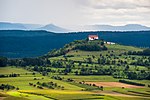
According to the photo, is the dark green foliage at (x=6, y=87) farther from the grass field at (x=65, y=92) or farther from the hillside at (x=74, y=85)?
the grass field at (x=65, y=92)

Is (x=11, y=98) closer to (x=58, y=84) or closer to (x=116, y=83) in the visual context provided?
(x=58, y=84)

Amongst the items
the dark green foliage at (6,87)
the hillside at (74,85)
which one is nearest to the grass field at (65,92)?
the hillside at (74,85)

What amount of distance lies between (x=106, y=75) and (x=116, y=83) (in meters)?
25.5

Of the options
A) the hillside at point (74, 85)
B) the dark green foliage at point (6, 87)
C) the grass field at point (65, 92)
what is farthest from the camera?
the dark green foliage at point (6, 87)

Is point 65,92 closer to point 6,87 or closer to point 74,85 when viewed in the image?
point 74,85

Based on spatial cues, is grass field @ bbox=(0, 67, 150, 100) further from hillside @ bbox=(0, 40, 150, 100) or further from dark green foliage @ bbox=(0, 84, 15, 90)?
dark green foliage @ bbox=(0, 84, 15, 90)

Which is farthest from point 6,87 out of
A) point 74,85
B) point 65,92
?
point 74,85

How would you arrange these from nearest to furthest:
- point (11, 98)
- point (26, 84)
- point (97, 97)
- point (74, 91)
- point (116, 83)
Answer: point (11, 98), point (97, 97), point (74, 91), point (26, 84), point (116, 83)

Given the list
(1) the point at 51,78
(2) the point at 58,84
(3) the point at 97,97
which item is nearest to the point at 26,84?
(2) the point at 58,84

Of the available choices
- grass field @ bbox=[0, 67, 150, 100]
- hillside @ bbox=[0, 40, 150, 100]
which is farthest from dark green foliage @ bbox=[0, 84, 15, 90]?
grass field @ bbox=[0, 67, 150, 100]

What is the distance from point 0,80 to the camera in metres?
166

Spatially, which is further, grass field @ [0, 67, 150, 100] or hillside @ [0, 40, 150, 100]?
hillside @ [0, 40, 150, 100]

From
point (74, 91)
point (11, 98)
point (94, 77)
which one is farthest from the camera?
point (94, 77)

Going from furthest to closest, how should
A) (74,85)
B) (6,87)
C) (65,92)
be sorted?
(74,85) < (6,87) < (65,92)
